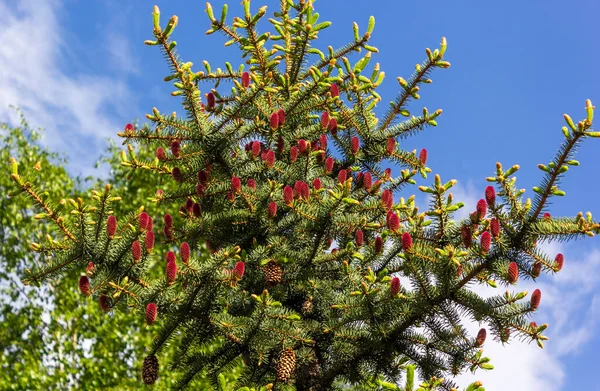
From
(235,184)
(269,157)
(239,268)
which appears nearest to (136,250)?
(239,268)

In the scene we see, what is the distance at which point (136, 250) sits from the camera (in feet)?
13.2

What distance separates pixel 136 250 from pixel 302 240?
2.07 m

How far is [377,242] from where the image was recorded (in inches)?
191

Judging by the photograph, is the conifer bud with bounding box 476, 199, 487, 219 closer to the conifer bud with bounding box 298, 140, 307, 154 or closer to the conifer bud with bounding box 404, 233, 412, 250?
the conifer bud with bounding box 404, 233, 412, 250

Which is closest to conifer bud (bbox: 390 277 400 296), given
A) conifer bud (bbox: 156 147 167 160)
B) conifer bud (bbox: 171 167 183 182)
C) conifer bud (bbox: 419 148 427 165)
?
conifer bud (bbox: 419 148 427 165)

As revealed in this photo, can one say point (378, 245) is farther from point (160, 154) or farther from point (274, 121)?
point (160, 154)

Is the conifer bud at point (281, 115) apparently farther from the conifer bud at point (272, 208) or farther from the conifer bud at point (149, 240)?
the conifer bud at point (149, 240)

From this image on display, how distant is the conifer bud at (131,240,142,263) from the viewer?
401 centimetres

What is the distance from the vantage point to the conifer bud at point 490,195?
386 cm

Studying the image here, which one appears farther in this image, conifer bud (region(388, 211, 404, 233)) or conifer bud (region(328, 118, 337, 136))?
conifer bud (region(328, 118, 337, 136))

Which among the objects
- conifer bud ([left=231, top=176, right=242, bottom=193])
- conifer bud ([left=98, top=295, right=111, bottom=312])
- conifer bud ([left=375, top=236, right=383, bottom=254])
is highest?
conifer bud ([left=231, top=176, right=242, bottom=193])

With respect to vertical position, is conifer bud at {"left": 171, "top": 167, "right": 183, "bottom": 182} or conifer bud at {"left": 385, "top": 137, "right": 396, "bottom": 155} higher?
conifer bud at {"left": 385, "top": 137, "right": 396, "bottom": 155}

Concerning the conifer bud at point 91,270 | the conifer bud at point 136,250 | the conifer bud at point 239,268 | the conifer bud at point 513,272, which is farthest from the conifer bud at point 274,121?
the conifer bud at point 513,272

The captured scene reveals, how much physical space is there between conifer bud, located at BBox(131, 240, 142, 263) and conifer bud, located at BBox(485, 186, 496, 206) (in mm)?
2434
